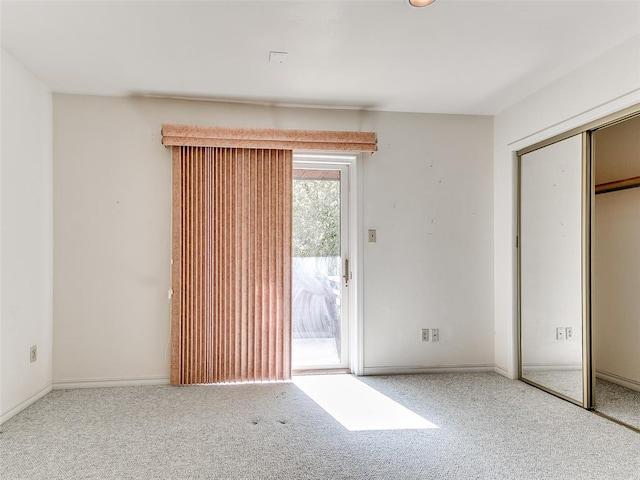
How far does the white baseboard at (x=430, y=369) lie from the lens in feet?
12.3

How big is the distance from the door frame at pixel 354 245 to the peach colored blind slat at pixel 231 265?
307mm

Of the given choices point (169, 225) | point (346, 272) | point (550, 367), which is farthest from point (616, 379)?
point (169, 225)

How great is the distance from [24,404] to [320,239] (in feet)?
8.32

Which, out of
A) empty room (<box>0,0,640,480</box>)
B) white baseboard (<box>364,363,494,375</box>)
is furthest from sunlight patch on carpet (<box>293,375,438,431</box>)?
white baseboard (<box>364,363,494,375</box>)

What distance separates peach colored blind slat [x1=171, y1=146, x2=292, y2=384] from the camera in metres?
3.47

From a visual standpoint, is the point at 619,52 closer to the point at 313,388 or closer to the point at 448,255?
the point at 448,255

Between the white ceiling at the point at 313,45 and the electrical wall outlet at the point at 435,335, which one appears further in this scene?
the electrical wall outlet at the point at 435,335

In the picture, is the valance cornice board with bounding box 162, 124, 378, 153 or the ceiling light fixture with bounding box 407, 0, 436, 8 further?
the valance cornice board with bounding box 162, 124, 378, 153

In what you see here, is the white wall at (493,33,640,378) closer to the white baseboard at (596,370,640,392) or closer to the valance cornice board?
the white baseboard at (596,370,640,392)

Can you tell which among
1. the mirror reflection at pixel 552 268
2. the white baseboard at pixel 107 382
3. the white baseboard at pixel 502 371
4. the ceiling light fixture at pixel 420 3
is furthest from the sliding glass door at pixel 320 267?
the ceiling light fixture at pixel 420 3

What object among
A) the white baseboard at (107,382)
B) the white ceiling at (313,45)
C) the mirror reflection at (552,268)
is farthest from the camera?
the white baseboard at (107,382)

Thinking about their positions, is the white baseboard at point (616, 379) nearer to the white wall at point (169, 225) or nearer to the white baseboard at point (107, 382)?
the white wall at point (169, 225)

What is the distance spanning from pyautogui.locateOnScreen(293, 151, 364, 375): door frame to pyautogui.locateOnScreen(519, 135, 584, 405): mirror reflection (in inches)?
54.1

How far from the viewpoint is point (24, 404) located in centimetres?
293
